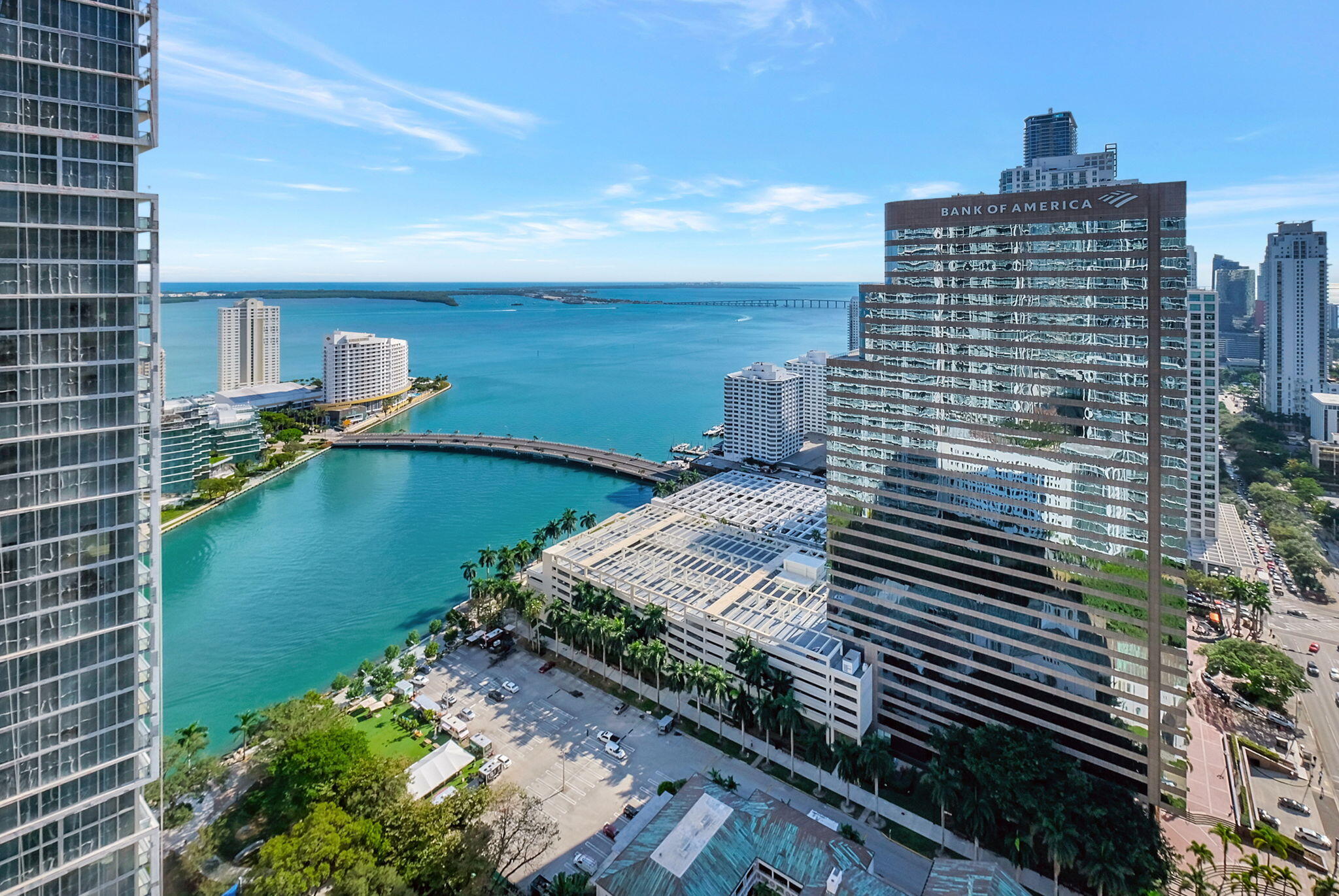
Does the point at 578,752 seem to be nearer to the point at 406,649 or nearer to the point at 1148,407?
the point at 406,649

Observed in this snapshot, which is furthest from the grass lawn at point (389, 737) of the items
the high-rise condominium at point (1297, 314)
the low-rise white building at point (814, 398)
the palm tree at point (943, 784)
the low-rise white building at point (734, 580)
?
the high-rise condominium at point (1297, 314)

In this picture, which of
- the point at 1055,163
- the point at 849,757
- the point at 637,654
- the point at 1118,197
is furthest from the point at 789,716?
the point at 1055,163

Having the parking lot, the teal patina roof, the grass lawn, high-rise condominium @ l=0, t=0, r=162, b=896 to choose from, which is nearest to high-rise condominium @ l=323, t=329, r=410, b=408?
the parking lot

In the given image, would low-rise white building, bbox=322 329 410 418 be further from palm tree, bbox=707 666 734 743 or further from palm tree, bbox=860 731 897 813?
palm tree, bbox=860 731 897 813

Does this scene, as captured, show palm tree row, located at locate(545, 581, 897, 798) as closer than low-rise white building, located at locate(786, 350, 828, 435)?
Yes

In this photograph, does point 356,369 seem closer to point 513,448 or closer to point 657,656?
point 513,448

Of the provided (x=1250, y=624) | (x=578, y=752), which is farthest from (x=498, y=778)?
(x=1250, y=624)
